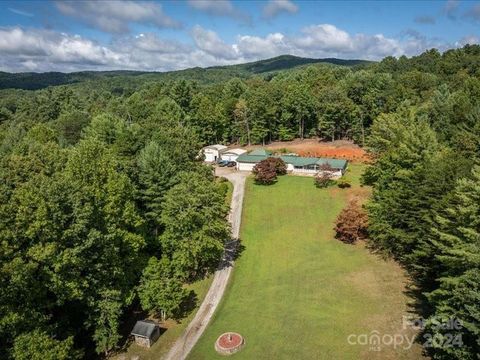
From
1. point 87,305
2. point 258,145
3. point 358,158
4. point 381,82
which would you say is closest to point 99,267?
point 87,305

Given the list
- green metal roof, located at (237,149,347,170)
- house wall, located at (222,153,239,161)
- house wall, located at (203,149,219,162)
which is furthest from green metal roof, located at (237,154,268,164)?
house wall, located at (203,149,219,162)

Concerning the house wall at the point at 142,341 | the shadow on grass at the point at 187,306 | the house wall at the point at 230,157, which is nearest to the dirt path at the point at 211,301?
the shadow on grass at the point at 187,306

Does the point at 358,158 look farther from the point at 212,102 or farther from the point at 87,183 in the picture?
the point at 87,183

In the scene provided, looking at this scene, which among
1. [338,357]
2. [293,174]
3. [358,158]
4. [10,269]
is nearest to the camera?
[10,269]

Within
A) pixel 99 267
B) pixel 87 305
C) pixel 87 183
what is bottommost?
pixel 87 305

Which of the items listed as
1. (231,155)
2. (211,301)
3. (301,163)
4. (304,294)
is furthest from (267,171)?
(211,301)

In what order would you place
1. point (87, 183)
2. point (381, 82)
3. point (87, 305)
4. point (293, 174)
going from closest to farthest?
1. point (87, 305)
2. point (87, 183)
3. point (293, 174)
4. point (381, 82)
